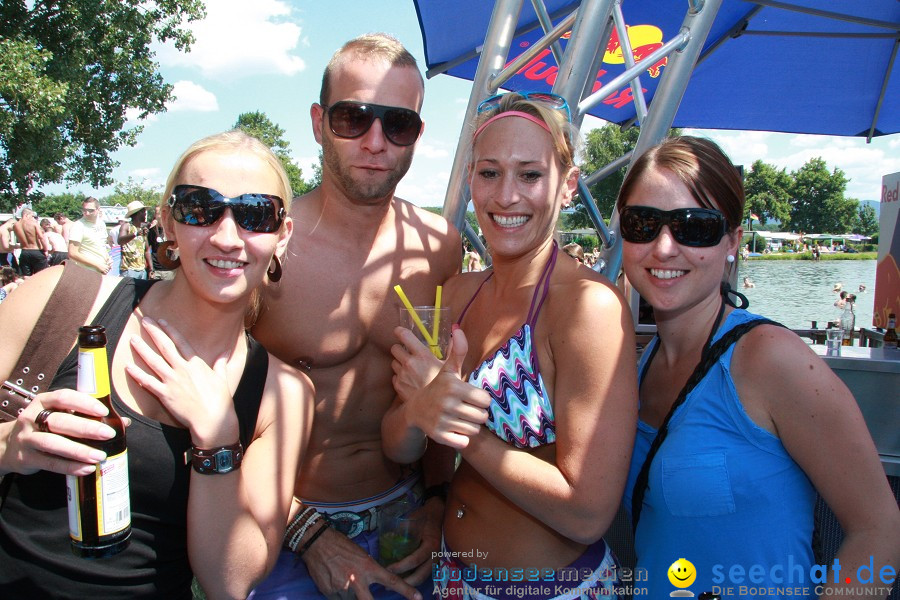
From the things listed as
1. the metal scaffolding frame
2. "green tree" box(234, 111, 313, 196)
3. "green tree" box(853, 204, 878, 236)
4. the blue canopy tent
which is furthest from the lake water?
"green tree" box(853, 204, 878, 236)

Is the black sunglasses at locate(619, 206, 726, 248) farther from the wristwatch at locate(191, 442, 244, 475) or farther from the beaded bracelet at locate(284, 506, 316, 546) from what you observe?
the beaded bracelet at locate(284, 506, 316, 546)

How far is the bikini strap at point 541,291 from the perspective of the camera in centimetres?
162

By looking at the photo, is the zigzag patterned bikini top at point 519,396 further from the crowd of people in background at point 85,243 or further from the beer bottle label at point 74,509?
the crowd of people in background at point 85,243

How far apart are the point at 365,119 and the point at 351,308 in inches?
28.8

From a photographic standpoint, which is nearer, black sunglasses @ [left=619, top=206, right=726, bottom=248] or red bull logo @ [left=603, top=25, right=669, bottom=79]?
black sunglasses @ [left=619, top=206, right=726, bottom=248]

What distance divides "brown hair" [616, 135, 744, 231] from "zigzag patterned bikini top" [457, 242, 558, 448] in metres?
0.60

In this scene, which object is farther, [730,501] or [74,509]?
[730,501]

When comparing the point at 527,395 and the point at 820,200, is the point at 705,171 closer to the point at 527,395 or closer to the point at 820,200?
the point at 527,395

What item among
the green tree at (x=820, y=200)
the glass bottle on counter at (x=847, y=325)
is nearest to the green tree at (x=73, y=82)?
the glass bottle on counter at (x=847, y=325)

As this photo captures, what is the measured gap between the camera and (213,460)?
4.31ft

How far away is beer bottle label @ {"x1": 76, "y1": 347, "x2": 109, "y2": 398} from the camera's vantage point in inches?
44.3

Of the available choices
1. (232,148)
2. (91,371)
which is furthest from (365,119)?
(91,371)

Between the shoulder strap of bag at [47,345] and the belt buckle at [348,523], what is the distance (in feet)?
3.75

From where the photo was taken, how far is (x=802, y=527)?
1361 mm
